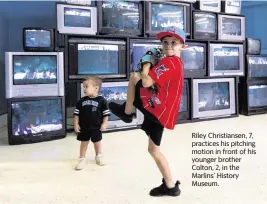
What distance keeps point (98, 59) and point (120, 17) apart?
56cm

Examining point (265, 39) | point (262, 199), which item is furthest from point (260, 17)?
point (262, 199)

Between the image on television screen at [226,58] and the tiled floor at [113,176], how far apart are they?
4.55ft

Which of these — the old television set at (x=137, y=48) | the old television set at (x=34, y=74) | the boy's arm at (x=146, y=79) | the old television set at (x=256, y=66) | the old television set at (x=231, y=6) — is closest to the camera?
the boy's arm at (x=146, y=79)

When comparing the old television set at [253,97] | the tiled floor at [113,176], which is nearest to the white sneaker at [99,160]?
the tiled floor at [113,176]

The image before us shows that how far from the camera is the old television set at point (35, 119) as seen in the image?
9.91 feet

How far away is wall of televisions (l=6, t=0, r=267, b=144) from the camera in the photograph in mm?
3098

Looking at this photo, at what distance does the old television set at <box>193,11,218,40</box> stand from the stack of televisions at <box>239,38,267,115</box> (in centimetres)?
58

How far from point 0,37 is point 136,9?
7.20 ft

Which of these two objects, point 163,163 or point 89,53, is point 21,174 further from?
point 89,53

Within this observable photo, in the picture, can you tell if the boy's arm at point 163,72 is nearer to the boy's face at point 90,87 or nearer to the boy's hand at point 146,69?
the boy's hand at point 146,69

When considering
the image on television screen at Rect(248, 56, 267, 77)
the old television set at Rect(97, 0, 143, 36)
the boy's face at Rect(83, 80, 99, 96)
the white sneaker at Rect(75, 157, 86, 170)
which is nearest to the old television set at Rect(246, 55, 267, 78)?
the image on television screen at Rect(248, 56, 267, 77)

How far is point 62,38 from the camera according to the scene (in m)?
3.30

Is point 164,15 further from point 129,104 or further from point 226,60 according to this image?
point 129,104

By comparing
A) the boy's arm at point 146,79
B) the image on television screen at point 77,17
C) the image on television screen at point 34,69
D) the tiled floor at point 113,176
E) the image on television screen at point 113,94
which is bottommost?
the tiled floor at point 113,176
